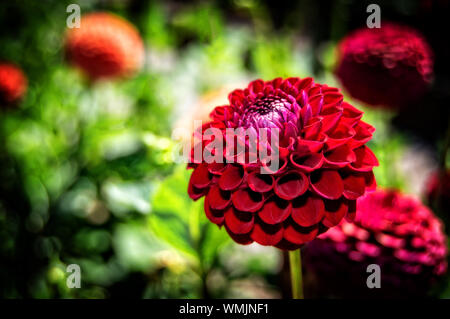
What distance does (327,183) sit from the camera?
0.21 metres

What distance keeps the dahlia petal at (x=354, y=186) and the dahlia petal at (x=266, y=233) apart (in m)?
0.04

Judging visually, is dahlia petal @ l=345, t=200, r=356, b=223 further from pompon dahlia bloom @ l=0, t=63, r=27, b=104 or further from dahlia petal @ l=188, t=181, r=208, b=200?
pompon dahlia bloom @ l=0, t=63, r=27, b=104

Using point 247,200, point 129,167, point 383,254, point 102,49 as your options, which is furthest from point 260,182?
point 102,49

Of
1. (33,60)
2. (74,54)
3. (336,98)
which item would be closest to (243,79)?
(74,54)

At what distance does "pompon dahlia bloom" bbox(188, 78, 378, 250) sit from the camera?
205mm

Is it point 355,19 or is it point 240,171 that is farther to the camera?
point 355,19

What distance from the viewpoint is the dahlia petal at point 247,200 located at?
0.21 metres

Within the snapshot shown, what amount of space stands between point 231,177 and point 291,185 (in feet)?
0.11

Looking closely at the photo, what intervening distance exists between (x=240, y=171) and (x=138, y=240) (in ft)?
0.99

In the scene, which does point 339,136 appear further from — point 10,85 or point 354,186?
point 10,85

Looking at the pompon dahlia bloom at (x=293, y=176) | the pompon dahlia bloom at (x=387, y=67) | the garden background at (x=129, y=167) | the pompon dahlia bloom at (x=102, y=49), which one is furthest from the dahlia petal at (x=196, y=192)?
the pompon dahlia bloom at (x=102, y=49)

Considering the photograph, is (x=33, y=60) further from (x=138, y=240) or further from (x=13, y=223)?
(x=138, y=240)

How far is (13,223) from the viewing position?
21.5 inches

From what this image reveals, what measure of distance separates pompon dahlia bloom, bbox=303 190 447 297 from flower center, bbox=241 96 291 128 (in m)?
0.13
